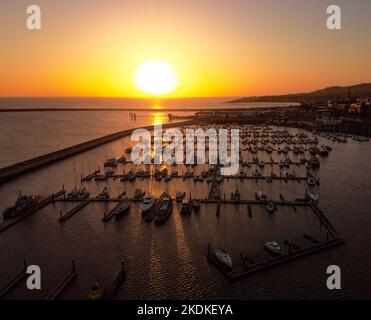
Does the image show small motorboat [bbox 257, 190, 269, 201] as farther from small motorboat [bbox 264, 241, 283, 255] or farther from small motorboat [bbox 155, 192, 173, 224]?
small motorboat [bbox 264, 241, 283, 255]

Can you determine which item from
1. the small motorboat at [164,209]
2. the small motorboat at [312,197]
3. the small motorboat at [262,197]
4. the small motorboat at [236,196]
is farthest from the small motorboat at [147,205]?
the small motorboat at [312,197]

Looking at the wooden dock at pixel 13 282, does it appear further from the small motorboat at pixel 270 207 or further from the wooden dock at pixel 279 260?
the small motorboat at pixel 270 207

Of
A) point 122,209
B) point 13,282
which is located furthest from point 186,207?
point 13,282

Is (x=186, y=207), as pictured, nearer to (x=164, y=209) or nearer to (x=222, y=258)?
(x=164, y=209)

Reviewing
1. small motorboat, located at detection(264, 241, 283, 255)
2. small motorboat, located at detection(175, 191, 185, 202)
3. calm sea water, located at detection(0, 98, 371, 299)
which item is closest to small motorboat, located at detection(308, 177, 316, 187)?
calm sea water, located at detection(0, 98, 371, 299)

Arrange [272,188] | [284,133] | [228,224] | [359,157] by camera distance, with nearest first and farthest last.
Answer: [228,224] → [272,188] → [359,157] → [284,133]

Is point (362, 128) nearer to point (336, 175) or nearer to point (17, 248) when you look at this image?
point (336, 175)
